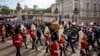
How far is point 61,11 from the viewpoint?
271ft

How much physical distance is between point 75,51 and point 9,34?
11.2 meters

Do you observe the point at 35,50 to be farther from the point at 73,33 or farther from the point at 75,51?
the point at 73,33

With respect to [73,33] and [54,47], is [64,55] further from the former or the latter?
[73,33]

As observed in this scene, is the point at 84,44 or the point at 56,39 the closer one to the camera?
the point at 56,39

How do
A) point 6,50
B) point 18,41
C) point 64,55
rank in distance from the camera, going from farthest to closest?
point 6,50 → point 64,55 → point 18,41

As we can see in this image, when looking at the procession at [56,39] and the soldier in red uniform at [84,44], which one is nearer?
the procession at [56,39]

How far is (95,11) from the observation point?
2616 inches

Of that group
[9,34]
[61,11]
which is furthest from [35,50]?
[61,11]

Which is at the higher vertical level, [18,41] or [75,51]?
[18,41]

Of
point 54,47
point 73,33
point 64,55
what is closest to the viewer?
point 54,47

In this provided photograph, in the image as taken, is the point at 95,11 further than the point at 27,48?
Yes

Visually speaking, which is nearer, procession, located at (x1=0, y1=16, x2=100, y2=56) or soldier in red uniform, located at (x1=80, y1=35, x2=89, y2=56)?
procession, located at (x1=0, y1=16, x2=100, y2=56)

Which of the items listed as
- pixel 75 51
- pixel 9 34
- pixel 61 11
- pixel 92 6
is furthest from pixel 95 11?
pixel 75 51

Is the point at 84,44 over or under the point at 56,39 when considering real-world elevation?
under
